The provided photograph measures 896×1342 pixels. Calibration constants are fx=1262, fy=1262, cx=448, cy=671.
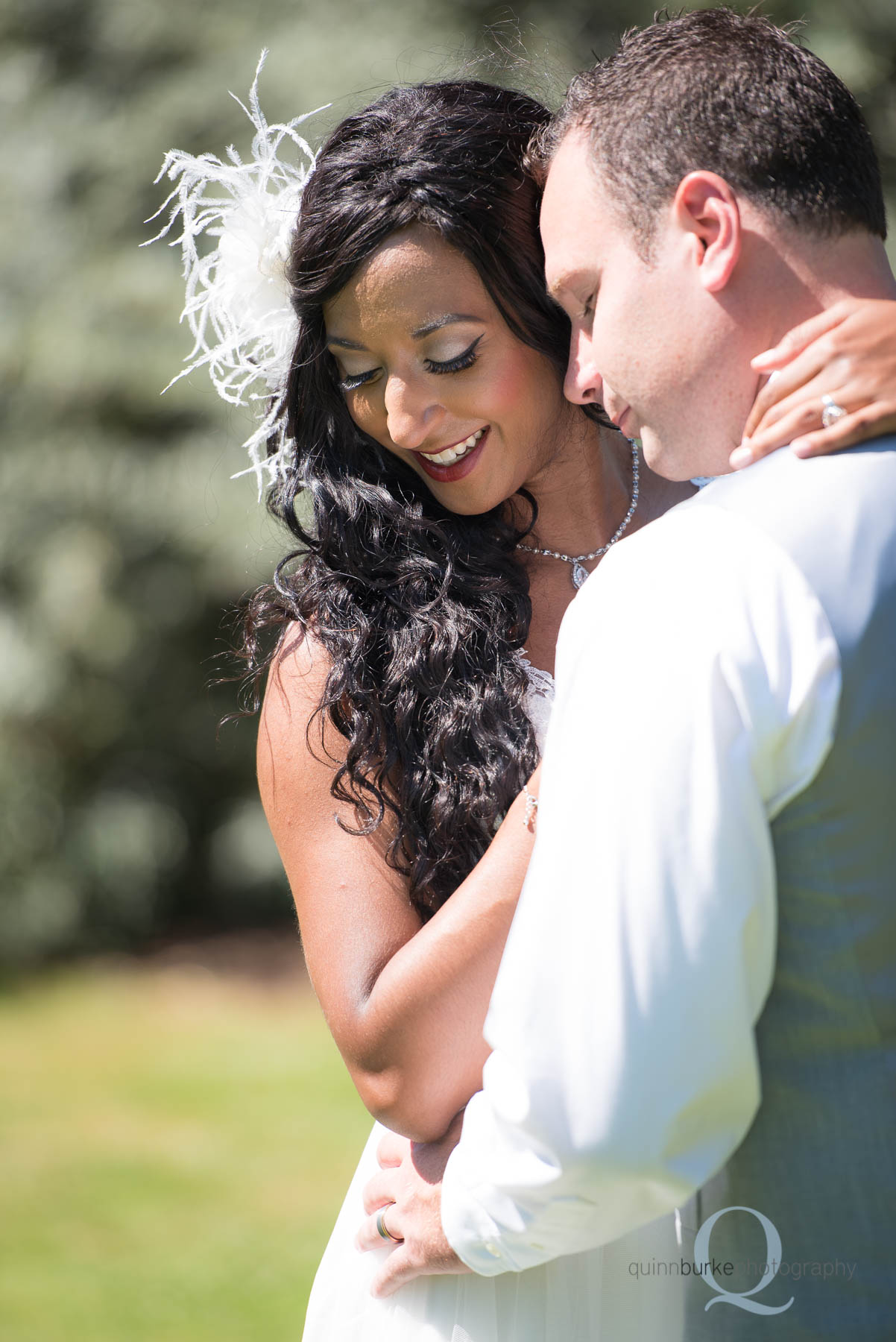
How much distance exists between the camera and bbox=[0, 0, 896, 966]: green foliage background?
6293 millimetres

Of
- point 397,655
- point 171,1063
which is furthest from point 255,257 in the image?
point 171,1063

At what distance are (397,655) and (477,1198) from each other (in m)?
0.94

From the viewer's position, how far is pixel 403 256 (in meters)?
1.93

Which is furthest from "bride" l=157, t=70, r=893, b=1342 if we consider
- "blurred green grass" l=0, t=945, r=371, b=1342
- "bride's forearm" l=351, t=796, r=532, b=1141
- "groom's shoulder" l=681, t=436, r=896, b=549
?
"blurred green grass" l=0, t=945, r=371, b=1342

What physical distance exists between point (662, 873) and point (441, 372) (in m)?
1.15

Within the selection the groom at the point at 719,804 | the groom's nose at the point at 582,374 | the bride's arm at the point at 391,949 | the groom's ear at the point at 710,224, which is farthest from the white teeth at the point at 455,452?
the groom's ear at the point at 710,224

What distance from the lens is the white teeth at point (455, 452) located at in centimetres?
205

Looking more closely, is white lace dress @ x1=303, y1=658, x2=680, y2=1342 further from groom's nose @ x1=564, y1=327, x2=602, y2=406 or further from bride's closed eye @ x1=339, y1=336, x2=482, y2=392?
bride's closed eye @ x1=339, y1=336, x2=482, y2=392

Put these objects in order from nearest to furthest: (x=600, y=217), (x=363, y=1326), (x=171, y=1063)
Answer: (x=600, y=217), (x=363, y=1326), (x=171, y=1063)

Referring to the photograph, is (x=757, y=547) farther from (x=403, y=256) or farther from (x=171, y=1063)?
(x=171, y=1063)

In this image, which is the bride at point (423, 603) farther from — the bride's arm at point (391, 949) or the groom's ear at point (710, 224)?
the groom's ear at point (710, 224)

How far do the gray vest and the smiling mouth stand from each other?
92 cm

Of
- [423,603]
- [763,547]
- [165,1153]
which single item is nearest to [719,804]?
[763,547]

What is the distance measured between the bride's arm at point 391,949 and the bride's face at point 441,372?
519 millimetres
